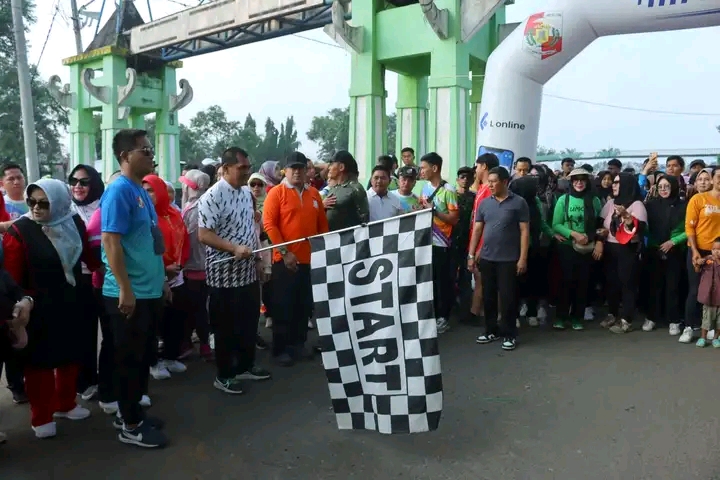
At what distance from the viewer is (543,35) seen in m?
8.79

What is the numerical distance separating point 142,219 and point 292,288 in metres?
1.84

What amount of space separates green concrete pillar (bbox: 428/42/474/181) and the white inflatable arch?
1190 millimetres

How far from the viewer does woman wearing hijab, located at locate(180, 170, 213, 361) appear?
5137mm

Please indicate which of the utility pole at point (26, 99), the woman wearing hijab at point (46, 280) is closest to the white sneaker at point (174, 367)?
the woman wearing hijab at point (46, 280)

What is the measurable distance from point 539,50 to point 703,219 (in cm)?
439

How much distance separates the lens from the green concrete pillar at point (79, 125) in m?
19.8

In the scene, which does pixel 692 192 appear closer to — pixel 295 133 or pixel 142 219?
pixel 142 219

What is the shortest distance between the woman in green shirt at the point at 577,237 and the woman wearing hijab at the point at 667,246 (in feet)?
1.78

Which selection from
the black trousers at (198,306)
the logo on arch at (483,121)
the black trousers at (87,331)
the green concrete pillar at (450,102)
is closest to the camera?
the black trousers at (87,331)

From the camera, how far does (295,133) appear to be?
55594 mm

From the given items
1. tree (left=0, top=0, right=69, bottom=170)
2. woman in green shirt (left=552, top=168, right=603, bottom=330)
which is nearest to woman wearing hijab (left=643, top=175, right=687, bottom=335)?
woman in green shirt (left=552, top=168, right=603, bottom=330)

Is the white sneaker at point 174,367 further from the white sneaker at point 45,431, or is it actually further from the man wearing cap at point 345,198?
the man wearing cap at point 345,198

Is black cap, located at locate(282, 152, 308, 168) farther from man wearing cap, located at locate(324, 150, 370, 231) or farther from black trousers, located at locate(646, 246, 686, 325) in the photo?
black trousers, located at locate(646, 246, 686, 325)

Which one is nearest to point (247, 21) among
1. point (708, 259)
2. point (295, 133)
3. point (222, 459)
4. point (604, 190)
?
point (604, 190)
